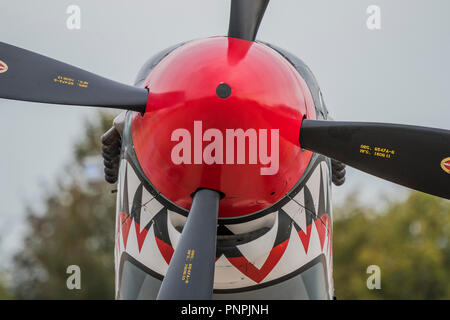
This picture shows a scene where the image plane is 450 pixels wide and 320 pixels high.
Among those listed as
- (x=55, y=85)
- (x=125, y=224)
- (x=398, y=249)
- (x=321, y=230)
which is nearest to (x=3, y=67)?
(x=55, y=85)

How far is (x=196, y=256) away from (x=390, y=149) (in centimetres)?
143

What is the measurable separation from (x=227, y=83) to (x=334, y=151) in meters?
0.83

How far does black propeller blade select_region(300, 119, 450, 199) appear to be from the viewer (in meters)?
4.40

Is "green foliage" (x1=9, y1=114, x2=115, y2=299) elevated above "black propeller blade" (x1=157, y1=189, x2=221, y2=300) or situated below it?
below

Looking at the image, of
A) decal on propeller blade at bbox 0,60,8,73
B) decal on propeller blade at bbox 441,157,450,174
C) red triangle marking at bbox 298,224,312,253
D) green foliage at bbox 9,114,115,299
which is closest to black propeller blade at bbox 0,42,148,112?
decal on propeller blade at bbox 0,60,8,73

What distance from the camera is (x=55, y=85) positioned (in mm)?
4770

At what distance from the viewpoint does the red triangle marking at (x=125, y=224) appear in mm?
5090

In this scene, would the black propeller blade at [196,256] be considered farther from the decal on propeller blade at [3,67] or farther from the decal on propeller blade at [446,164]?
the decal on propeller blade at [3,67]

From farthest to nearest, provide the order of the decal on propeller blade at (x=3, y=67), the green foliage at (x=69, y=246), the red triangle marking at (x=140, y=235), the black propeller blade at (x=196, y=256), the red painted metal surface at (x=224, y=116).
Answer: the green foliage at (x=69, y=246)
the red triangle marking at (x=140, y=235)
the decal on propeller blade at (x=3, y=67)
the red painted metal surface at (x=224, y=116)
the black propeller blade at (x=196, y=256)

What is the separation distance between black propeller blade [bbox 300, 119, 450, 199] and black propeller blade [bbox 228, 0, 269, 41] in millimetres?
852

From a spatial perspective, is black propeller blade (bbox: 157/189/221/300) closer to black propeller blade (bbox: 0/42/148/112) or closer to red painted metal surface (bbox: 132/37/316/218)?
red painted metal surface (bbox: 132/37/316/218)

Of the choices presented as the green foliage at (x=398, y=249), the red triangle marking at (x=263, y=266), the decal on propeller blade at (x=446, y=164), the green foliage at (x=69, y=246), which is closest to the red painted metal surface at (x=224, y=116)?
the red triangle marking at (x=263, y=266)

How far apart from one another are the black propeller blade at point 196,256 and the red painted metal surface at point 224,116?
0.13 meters

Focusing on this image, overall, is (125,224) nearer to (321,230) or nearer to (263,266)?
(263,266)
